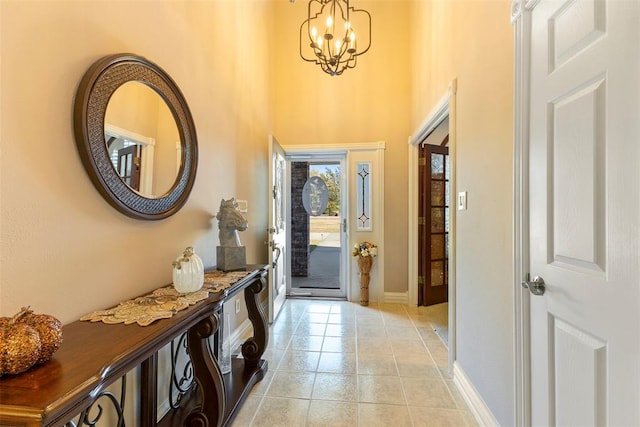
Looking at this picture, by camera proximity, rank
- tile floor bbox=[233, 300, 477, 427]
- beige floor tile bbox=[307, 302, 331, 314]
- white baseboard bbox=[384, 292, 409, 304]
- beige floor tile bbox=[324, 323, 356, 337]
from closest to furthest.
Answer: tile floor bbox=[233, 300, 477, 427] → beige floor tile bbox=[324, 323, 356, 337] → beige floor tile bbox=[307, 302, 331, 314] → white baseboard bbox=[384, 292, 409, 304]

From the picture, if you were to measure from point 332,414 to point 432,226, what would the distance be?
2.63 meters

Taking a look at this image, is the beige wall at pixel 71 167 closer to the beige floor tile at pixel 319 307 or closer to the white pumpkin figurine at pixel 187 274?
the white pumpkin figurine at pixel 187 274

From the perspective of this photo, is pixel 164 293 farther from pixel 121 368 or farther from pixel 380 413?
pixel 380 413

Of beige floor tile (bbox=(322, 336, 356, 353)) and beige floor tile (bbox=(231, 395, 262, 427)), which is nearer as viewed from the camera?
beige floor tile (bbox=(231, 395, 262, 427))

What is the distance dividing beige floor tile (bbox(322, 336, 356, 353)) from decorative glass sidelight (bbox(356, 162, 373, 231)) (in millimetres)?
1559

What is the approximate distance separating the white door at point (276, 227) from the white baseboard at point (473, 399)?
71.1 inches

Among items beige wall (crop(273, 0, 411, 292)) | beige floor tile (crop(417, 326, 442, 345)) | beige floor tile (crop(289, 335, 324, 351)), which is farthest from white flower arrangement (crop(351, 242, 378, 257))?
beige floor tile (crop(289, 335, 324, 351))

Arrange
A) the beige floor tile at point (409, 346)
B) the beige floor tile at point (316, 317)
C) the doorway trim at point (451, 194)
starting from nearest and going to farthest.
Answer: the doorway trim at point (451, 194)
the beige floor tile at point (409, 346)
the beige floor tile at point (316, 317)

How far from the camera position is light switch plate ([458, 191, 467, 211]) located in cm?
189

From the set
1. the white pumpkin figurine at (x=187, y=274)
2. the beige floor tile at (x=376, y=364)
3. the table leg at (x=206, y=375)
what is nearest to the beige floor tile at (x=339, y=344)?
the beige floor tile at (x=376, y=364)

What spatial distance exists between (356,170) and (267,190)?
1.25m

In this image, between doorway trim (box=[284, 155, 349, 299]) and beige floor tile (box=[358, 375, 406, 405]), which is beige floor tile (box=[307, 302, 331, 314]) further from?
beige floor tile (box=[358, 375, 406, 405])

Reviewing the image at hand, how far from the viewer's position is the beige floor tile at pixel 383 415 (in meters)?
1.65

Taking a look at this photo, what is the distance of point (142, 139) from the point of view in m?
1.46
